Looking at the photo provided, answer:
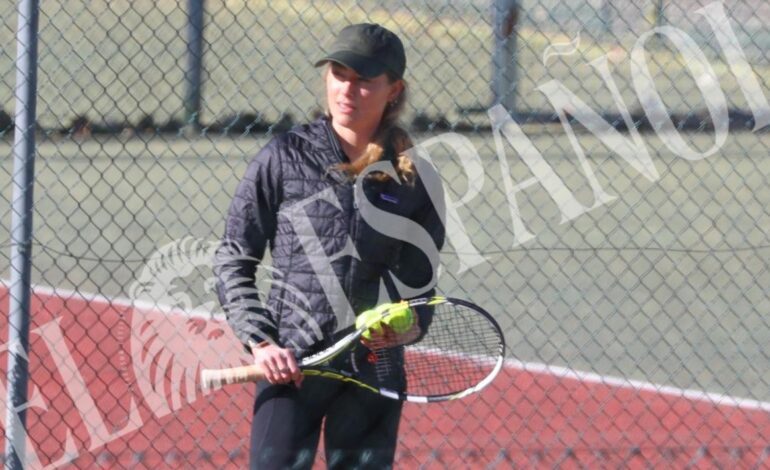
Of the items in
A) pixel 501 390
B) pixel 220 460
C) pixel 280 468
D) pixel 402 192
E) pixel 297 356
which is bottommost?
pixel 501 390

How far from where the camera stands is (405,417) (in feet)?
16.9

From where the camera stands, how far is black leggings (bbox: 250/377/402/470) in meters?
3.27

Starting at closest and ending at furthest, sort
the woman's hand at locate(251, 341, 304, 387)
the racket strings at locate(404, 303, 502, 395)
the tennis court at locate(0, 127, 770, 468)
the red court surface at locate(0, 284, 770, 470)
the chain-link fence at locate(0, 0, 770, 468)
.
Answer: the woman's hand at locate(251, 341, 304, 387), the racket strings at locate(404, 303, 502, 395), the red court surface at locate(0, 284, 770, 470), the tennis court at locate(0, 127, 770, 468), the chain-link fence at locate(0, 0, 770, 468)

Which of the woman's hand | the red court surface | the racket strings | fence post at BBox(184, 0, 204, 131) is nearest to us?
the woman's hand

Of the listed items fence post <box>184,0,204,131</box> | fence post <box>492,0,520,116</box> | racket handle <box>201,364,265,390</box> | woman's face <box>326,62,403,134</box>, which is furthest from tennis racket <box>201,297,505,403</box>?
fence post <box>184,0,204,131</box>

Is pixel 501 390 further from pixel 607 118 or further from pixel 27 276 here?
pixel 607 118

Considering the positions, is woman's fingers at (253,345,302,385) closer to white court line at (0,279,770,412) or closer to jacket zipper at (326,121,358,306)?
jacket zipper at (326,121,358,306)

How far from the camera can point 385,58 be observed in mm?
3250

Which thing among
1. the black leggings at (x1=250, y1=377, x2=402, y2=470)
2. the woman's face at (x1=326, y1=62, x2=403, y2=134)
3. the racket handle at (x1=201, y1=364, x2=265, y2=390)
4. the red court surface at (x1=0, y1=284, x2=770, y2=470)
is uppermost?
the woman's face at (x1=326, y1=62, x2=403, y2=134)

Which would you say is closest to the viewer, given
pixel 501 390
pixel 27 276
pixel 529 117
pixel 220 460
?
pixel 27 276

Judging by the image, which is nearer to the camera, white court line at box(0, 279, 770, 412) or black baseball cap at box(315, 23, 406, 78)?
black baseball cap at box(315, 23, 406, 78)

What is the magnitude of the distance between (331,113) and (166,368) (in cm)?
199

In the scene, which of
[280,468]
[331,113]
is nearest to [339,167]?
[331,113]

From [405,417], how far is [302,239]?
82.2 inches
